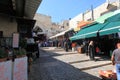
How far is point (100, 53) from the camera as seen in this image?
15.0 meters

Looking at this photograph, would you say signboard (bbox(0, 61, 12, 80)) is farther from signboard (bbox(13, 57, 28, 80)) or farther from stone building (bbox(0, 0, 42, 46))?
stone building (bbox(0, 0, 42, 46))

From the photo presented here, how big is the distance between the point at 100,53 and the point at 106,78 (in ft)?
28.5

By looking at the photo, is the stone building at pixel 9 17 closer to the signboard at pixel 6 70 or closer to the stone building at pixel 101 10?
the signboard at pixel 6 70

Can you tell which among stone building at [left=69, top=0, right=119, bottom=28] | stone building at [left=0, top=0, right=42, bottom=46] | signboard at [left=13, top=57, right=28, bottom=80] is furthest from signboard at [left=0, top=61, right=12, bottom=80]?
stone building at [left=69, top=0, right=119, bottom=28]

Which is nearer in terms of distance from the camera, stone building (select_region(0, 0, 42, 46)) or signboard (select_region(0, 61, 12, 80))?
signboard (select_region(0, 61, 12, 80))

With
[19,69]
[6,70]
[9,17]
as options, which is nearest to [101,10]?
[9,17]

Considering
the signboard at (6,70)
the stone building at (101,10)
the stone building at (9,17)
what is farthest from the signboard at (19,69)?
the stone building at (101,10)

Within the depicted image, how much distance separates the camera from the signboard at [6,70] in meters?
4.53

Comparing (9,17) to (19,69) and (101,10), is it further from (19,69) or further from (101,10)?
(101,10)

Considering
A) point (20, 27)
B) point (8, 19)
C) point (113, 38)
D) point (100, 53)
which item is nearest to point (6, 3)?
point (8, 19)

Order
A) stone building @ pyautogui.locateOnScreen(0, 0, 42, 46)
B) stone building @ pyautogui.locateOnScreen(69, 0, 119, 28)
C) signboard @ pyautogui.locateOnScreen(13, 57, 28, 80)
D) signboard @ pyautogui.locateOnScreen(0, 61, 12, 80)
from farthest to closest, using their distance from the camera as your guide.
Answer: stone building @ pyautogui.locateOnScreen(69, 0, 119, 28)
stone building @ pyautogui.locateOnScreen(0, 0, 42, 46)
signboard @ pyautogui.locateOnScreen(13, 57, 28, 80)
signboard @ pyautogui.locateOnScreen(0, 61, 12, 80)

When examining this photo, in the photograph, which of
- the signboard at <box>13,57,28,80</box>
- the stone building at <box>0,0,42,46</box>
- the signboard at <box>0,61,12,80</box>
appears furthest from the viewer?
the stone building at <box>0,0,42,46</box>

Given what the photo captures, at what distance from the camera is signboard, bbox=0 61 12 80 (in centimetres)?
453

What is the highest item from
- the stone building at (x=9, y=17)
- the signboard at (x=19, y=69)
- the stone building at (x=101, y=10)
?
the stone building at (x=101, y=10)
